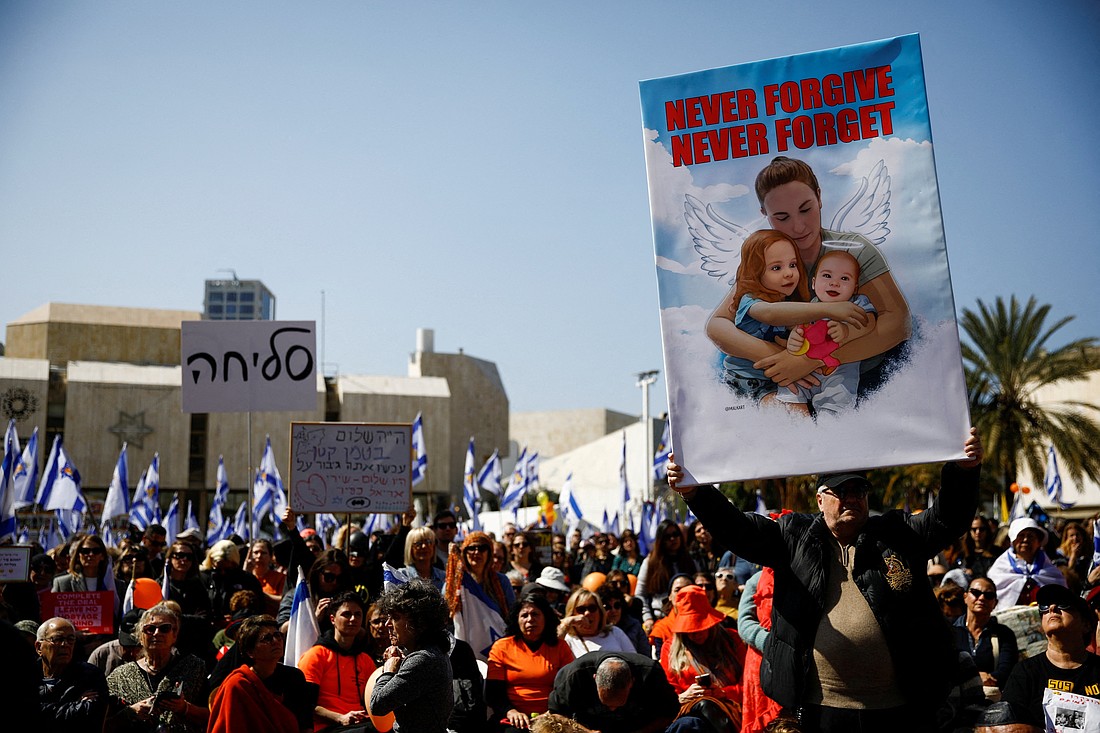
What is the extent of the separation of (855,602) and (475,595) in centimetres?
428

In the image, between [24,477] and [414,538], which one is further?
[24,477]

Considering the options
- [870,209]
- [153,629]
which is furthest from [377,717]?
[870,209]

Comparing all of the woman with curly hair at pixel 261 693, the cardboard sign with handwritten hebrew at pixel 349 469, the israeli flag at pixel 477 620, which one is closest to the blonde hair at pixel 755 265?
the woman with curly hair at pixel 261 693

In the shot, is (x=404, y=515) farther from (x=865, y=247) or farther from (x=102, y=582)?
(x=865, y=247)

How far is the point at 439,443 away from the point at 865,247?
64944mm

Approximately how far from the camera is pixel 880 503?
40.0m

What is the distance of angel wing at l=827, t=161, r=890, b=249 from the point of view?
404cm

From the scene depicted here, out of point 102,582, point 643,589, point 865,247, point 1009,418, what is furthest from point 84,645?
point 1009,418

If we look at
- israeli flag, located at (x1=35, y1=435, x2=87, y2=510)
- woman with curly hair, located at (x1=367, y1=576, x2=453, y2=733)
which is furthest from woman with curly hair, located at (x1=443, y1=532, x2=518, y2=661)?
israeli flag, located at (x1=35, y1=435, x2=87, y2=510)

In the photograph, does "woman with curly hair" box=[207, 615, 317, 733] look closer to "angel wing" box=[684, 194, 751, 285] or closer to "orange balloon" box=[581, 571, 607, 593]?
"orange balloon" box=[581, 571, 607, 593]

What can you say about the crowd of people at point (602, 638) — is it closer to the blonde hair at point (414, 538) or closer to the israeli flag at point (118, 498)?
the blonde hair at point (414, 538)

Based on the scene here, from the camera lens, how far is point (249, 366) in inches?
371

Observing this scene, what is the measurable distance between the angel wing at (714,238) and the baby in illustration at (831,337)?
1.00ft

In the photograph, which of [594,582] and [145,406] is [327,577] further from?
[145,406]
